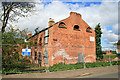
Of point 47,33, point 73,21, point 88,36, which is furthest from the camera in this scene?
point 88,36

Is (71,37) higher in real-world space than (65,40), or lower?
higher

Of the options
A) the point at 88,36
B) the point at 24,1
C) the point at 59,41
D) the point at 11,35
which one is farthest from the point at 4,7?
the point at 88,36

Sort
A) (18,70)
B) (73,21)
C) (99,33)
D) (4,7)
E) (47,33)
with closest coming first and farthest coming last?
(18,70), (4,7), (47,33), (73,21), (99,33)

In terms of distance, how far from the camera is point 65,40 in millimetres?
18422

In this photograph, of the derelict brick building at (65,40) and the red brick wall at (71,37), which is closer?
the derelict brick building at (65,40)

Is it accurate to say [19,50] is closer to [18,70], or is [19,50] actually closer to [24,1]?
[18,70]

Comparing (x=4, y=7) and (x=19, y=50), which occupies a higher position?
(x=4, y=7)

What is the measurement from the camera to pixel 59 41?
697 inches

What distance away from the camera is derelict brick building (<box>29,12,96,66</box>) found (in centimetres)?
1666

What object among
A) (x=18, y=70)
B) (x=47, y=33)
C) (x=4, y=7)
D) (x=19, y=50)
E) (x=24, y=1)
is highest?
(x=24, y=1)

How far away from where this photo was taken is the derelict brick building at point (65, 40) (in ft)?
54.6

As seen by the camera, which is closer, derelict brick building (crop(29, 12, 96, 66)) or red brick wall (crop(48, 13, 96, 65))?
derelict brick building (crop(29, 12, 96, 66))

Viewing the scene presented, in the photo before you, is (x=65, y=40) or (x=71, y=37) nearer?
(x=65, y=40)

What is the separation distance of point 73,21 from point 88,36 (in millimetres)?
4438
